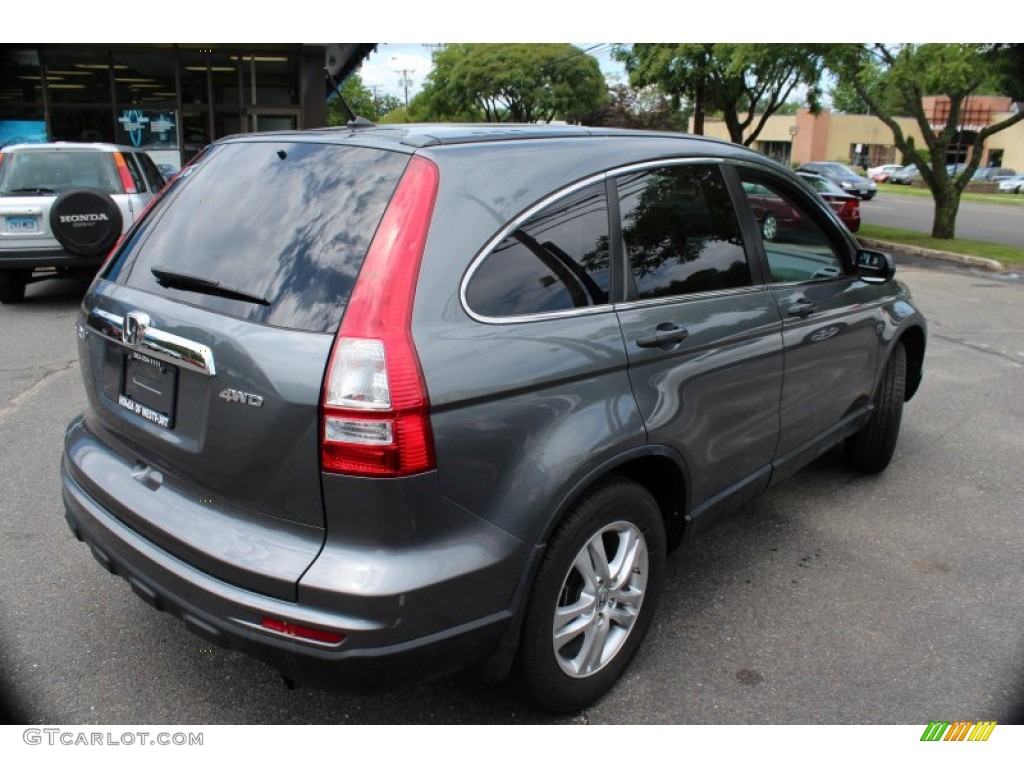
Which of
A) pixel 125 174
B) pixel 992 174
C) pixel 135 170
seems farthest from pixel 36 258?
pixel 992 174

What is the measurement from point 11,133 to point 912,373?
21114mm

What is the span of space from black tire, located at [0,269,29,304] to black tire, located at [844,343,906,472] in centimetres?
858

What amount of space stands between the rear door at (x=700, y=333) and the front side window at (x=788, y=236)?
0.25 m

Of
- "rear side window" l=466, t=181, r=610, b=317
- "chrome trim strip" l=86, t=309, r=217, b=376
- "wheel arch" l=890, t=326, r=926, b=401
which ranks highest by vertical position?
"rear side window" l=466, t=181, r=610, b=317

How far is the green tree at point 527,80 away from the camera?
43156mm

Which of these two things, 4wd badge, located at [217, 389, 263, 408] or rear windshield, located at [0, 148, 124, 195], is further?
rear windshield, located at [0, 148, 124, 195]

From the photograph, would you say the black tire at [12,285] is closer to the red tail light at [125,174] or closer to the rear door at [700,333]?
the red tail light at [125,174]

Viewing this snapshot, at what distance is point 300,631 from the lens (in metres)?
2.07

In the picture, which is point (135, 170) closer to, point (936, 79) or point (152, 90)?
point (936, 79)

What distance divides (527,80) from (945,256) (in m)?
31.6

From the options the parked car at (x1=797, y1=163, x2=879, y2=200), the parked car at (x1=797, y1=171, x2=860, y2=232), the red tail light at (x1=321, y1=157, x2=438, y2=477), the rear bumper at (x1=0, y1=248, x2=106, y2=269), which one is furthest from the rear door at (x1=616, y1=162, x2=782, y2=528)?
the parked car at (x1=797, y1=163, x2=879, y2=200)

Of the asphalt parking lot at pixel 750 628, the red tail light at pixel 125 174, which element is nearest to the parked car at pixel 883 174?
the red tail light at pixel 125 174

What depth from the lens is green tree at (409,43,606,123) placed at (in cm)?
4316

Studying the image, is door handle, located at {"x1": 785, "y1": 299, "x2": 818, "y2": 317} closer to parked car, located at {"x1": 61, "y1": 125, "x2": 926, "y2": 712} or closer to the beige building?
parked car, located at {"x1": 61, "y1": 125, "x2": 926, "y2": 712}
